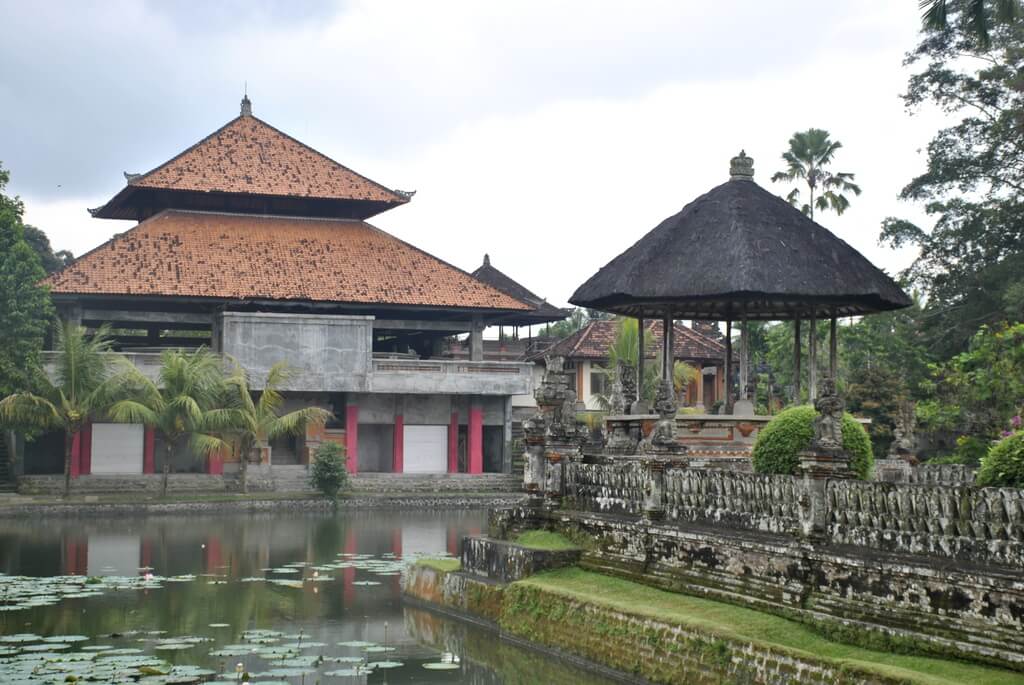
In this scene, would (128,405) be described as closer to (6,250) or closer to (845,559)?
(6,250)

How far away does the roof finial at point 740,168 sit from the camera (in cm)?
1939

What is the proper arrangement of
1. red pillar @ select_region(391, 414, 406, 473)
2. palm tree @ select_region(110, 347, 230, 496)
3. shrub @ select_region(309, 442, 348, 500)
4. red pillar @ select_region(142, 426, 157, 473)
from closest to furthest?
palm tree @ select_region(110, 347, 230, 496) < shrub @ select_region(309, 442, 348, 500) < red pillar @ select_region(142, 426, 157, 473) < red pillar @ select_region(391, 414, 406, 473)

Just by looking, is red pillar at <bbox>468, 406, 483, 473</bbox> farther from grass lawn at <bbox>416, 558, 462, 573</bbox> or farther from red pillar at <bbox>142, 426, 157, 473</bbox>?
grass lawn at <bbox>416, 558, 462, 573</bbox>

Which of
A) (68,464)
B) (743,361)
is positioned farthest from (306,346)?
(743,361)

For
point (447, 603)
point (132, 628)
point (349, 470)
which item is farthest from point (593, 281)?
point (349, 470)

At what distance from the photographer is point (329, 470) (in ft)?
119

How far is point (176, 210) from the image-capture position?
4247 centimetres

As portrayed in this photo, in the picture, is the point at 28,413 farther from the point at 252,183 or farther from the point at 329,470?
the point at 252,183

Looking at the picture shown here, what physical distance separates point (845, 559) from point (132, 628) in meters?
7.93

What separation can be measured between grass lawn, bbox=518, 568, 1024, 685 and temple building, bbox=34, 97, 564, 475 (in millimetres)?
26284

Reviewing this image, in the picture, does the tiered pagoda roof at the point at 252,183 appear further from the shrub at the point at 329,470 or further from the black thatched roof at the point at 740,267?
the black thatched roof at the point at 740,267

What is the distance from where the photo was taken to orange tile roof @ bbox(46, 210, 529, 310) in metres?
38.9

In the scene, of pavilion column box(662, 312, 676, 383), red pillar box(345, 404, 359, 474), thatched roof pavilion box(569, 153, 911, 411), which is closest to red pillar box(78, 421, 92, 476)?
red pillar box(345, 404, 359, 474)

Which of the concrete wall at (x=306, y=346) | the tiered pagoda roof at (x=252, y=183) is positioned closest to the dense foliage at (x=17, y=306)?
the concrete wall at (x=306, y=346)
